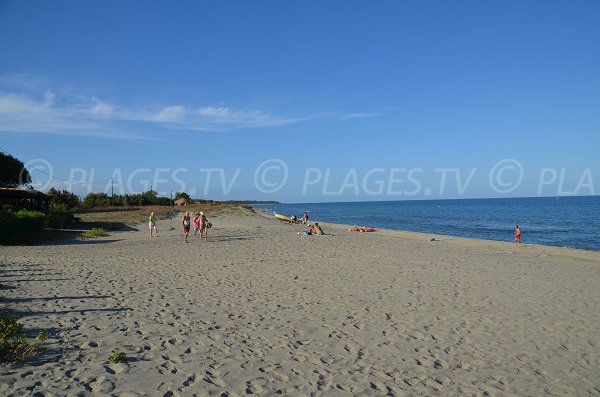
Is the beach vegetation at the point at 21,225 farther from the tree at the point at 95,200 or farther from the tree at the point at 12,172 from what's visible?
the tree at the point at 95,200

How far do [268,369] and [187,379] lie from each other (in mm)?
847

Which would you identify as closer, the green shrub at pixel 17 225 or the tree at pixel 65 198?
the green shrub at pixel 17 225

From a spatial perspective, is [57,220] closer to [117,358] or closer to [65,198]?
[117,358]

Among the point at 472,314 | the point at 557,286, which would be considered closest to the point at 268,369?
the point at 472,314

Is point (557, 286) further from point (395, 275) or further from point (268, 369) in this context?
point (268, 369)

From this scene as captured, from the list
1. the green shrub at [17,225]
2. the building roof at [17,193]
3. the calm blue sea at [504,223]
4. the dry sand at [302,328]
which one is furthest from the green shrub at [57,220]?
the calm blue sea at [504,223]

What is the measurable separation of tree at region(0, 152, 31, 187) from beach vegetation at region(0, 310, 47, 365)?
4073 cm

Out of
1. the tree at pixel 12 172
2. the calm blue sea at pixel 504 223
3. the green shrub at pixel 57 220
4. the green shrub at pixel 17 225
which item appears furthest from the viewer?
the tree at pixel 12 172

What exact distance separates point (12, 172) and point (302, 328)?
4477 centimetres

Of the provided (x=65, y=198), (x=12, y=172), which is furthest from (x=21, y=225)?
(x=65, y=198)

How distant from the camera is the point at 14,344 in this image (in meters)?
4.61

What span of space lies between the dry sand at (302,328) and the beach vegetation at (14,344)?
17cm

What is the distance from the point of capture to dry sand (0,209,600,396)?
171 inches

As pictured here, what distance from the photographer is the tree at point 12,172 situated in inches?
1587
